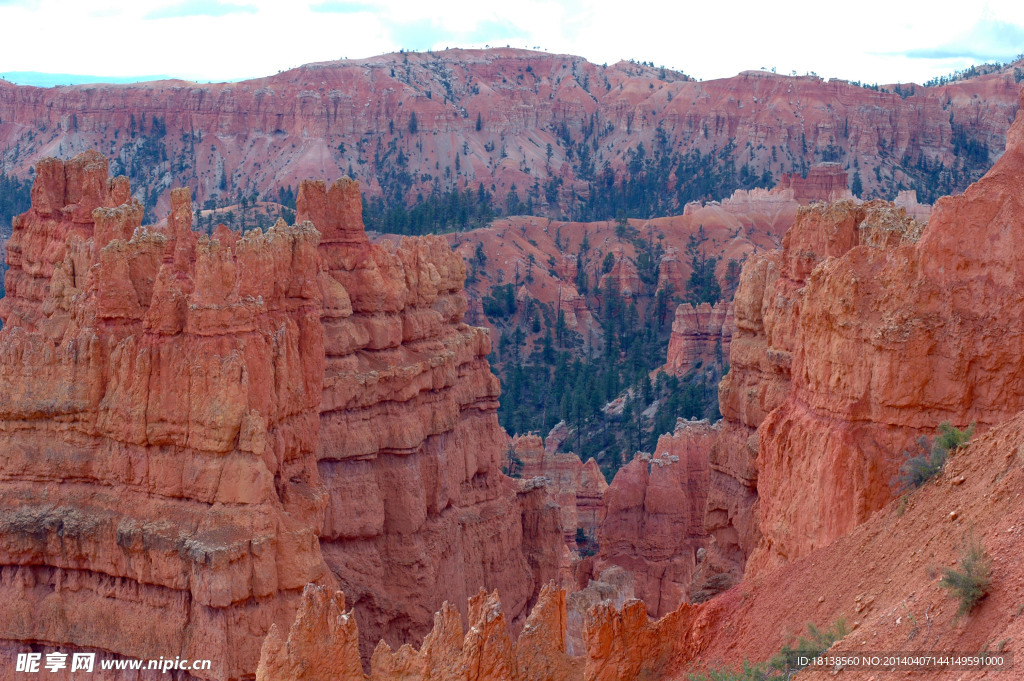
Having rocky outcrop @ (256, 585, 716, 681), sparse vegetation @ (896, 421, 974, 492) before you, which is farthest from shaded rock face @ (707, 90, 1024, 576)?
rocky outcrop @ (256, 585, 716, 681)

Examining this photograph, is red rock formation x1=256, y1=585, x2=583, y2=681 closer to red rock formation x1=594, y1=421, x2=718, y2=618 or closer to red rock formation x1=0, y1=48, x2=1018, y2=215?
red rock formation x1=594, y1=421, x2=718, y2=618

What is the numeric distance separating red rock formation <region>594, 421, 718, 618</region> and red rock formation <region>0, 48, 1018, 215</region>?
10149 cm

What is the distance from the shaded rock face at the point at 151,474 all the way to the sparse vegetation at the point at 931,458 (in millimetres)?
9677

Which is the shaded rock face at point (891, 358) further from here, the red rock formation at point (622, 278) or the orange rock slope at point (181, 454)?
the red rock formation at point (622, 278)

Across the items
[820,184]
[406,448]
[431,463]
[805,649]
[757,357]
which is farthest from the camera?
[820,184]

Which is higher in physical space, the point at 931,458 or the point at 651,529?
the point at 931,458

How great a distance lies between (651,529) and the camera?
108 feet

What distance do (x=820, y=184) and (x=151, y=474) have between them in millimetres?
90573

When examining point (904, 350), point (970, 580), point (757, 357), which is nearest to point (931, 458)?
point (904, 350)

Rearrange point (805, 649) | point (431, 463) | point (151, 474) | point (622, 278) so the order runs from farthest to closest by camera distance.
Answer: point (622, 278) → point (431, 463) → point (151, 474) → point (805, 649)

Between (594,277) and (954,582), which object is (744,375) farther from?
(594,277)

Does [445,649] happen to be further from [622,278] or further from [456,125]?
[456,125]

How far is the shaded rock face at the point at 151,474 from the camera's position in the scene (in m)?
18.5

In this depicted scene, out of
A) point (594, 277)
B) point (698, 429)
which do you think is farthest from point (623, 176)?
point (698, 429)
